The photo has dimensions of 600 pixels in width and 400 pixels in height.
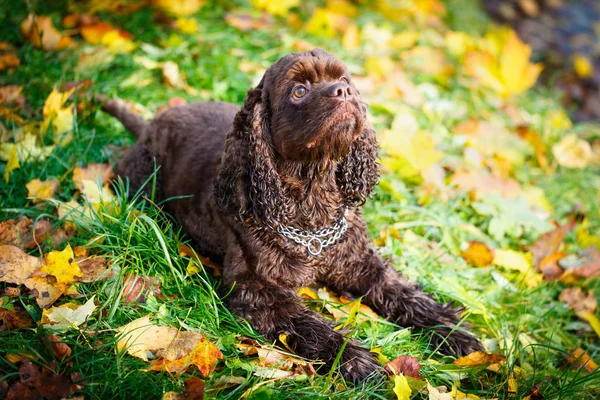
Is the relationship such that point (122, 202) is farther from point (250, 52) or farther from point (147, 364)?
point (250, 52)

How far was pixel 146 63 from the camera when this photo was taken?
17.8 feet

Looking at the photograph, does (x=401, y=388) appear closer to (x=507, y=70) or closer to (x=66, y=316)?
(x=66, y=316)

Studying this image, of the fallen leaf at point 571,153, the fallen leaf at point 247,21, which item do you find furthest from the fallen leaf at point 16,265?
the fallen leaf at point 571,153

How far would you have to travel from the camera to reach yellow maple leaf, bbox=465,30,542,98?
6.48m

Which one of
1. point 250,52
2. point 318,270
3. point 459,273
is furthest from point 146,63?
point 459,273

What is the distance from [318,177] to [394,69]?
3.30 m

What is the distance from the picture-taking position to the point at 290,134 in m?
3.06

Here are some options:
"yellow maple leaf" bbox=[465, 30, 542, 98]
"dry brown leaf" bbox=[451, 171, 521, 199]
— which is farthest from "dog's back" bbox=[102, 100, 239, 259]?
"yellow maple leaf" bbox=[465, 30, 542, 98]

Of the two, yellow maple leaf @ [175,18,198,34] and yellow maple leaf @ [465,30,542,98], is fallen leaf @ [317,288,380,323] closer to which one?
yellow maple leaf @ [175,18,198,34]

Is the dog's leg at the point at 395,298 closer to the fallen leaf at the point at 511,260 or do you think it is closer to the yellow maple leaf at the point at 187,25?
the fallen leaf at the point at 511,260

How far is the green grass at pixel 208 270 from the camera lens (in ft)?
9.02

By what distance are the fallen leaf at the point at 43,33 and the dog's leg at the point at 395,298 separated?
11.9 ft

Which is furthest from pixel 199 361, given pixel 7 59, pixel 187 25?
pixel 187 25

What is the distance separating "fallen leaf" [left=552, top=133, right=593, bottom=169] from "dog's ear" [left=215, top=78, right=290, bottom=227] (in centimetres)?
361
